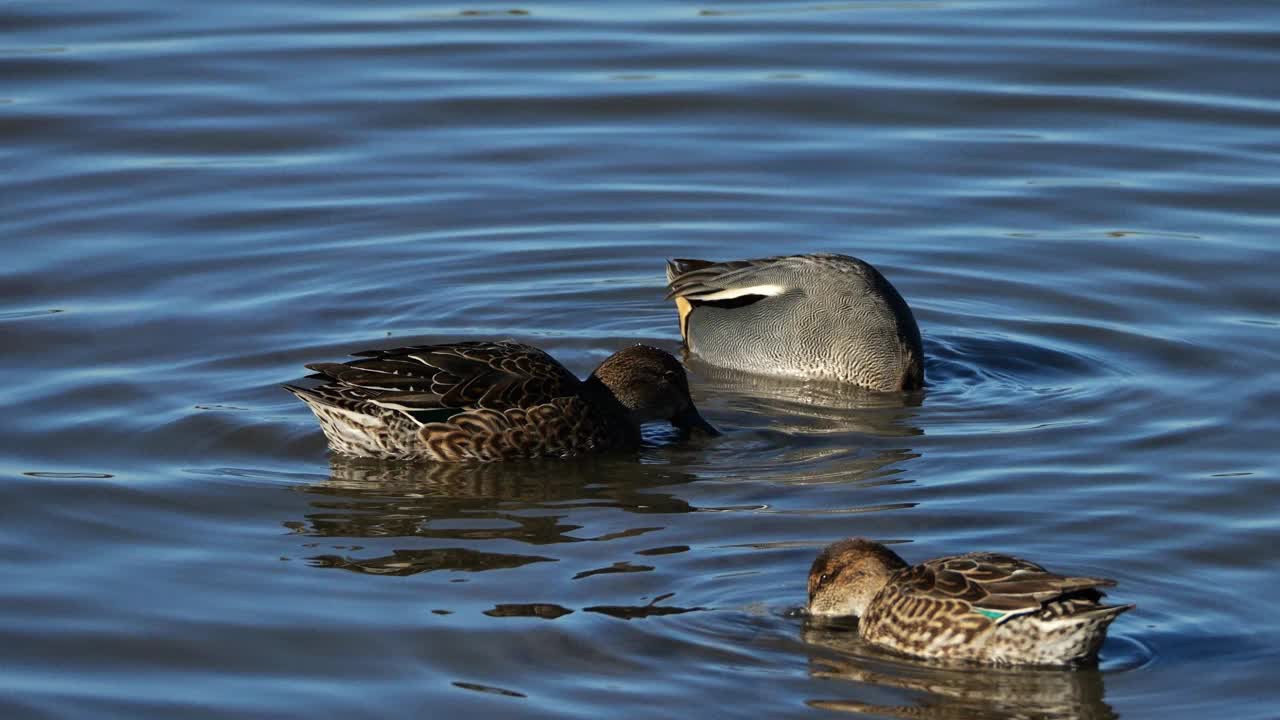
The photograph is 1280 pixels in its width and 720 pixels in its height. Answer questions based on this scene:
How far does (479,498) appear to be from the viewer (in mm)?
9734

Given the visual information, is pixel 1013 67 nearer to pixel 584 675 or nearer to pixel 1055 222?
pixel 1055 222

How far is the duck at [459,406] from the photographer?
33.2 feet

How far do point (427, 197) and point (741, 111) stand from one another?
3131 mm

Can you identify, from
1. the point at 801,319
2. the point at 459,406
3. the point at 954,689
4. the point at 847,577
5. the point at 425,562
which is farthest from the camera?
the point at 801,319

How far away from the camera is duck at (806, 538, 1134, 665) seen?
7344 mm

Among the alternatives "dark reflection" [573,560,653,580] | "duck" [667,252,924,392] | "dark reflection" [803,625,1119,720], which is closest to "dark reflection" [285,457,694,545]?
"dark reflection" [573,560,653,580]

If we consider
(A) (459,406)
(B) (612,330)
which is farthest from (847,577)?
(B) (612,330)

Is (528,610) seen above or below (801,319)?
below

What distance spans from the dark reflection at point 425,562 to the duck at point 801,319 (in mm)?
3608

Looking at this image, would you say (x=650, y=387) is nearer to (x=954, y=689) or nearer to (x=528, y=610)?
(x=528, y=610)

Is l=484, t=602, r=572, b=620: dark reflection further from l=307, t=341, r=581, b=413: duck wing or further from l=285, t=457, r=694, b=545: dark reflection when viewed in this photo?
l=307, t=341, r=581, b=413: duck wing

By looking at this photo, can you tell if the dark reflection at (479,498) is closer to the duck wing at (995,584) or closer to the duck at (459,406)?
the duck at (459,406)

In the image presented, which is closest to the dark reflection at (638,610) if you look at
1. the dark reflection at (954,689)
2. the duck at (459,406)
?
the dark reflection at (954,689)

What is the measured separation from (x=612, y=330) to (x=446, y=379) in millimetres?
2597
